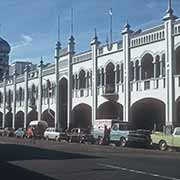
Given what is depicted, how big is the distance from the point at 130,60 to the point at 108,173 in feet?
110

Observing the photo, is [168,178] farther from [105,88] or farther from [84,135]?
[105,88]

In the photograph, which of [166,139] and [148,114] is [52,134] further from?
[166,139]

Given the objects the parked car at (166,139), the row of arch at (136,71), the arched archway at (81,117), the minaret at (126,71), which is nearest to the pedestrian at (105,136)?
the minaret at (126,71)

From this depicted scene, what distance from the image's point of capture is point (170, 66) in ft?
147

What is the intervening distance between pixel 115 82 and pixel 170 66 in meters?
10.3

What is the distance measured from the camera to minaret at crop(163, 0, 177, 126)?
44.8 metres

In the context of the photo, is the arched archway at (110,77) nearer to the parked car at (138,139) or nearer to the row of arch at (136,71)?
the row of arch at (136,71)

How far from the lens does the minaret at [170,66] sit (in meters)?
44.8

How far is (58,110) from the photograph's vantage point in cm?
6694

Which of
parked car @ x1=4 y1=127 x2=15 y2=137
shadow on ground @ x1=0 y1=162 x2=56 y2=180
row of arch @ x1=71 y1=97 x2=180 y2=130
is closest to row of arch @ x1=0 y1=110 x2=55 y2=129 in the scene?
parked car @ x1=4 y1=127 x2=15 y2=137

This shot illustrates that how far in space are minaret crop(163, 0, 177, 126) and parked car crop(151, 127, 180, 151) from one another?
4.90 m

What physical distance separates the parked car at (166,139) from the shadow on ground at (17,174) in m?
19.0

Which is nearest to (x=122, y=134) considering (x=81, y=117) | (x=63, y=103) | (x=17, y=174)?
(x=81, y=117)

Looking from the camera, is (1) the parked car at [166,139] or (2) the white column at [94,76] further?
(2) the white column at [94,76]
